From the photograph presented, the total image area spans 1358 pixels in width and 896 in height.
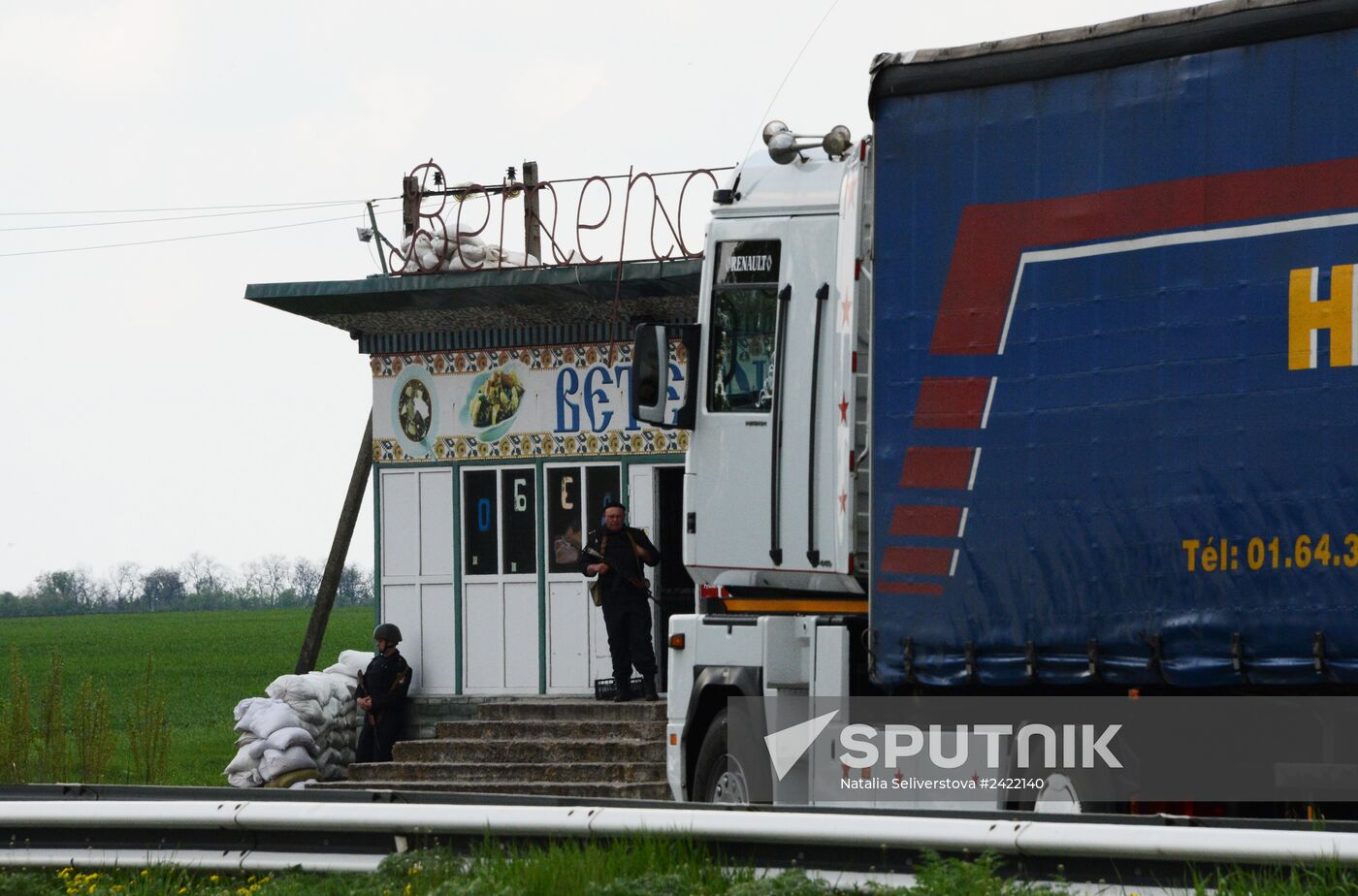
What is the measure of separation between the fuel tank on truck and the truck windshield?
51.5 inches

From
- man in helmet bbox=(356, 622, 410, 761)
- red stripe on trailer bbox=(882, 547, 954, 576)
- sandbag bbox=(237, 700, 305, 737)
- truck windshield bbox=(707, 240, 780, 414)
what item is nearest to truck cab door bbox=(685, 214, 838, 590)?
truck windshield bbox=(707, 240, 780, 414)

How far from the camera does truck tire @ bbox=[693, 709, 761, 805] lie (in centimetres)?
1102

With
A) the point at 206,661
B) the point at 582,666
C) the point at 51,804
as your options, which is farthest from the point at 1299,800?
the point at 206,661

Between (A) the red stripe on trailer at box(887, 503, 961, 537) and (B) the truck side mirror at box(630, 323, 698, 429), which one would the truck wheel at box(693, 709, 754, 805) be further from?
(A) the red stripe on trailer at box(887, 503, 961, 537)

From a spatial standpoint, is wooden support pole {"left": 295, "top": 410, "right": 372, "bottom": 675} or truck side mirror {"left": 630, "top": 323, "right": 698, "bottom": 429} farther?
wooden support pole {"left": 295, "top": 410, "right": 372, "bottom": 675}

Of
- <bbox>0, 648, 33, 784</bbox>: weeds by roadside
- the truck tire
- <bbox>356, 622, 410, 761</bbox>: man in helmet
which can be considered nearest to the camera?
the truck tire

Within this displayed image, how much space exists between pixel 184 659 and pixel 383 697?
49.5 metres

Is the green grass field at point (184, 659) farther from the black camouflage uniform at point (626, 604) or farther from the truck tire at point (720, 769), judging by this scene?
the truck tire at point (720, 769)

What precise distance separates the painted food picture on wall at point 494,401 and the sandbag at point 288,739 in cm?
329

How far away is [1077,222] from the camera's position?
9.02m

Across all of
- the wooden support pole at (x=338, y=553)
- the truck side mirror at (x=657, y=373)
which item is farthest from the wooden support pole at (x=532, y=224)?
the truck side mirror at (x=657, y=373)

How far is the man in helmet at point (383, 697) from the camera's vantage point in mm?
19141

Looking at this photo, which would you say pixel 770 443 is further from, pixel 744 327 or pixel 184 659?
pixel 184 659

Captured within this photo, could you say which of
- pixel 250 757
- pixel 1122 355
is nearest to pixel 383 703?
pixel 250 757
